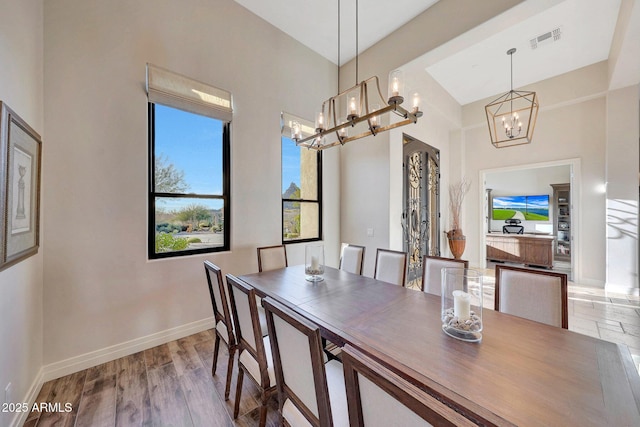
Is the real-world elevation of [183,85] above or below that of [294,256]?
above

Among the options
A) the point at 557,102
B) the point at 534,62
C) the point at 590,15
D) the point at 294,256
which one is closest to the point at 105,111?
the point at 294,256

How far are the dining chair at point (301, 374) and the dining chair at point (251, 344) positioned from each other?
7.8 inches

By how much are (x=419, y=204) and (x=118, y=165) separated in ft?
15.0

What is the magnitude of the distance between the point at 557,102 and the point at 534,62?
3.40 feet

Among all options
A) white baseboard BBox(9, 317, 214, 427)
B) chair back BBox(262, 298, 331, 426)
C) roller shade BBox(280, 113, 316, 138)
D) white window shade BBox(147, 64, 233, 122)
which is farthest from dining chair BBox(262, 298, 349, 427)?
roller shade BBox(280, 113, 316, 138)

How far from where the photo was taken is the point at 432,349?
3.81ft

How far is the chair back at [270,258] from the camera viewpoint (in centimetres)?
290

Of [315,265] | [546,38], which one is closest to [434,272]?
[315,265]

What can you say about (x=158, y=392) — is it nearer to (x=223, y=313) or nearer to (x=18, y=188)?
(x=223, y=313)

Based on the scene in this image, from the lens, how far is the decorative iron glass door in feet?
14.4

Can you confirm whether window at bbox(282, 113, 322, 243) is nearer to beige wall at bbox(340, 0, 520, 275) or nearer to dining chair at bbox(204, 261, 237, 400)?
beige wall at bbox(340, 0, 520, 275)

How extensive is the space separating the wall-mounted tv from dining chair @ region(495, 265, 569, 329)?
287 inches

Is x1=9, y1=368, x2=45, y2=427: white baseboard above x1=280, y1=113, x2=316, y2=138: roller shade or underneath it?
underneath

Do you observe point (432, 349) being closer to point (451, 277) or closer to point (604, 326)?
point (451, 277)
